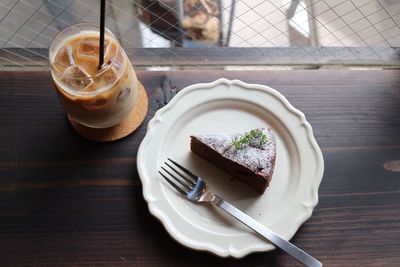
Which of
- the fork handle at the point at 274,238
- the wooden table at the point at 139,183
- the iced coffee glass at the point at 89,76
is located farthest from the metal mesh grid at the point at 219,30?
the fork handle at the point at 274,238

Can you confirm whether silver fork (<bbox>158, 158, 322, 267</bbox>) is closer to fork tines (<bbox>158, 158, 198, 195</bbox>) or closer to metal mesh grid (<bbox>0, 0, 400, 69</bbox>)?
fork tines (<bbox>158, 158, 198, 195</bbox>)

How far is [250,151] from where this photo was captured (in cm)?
90

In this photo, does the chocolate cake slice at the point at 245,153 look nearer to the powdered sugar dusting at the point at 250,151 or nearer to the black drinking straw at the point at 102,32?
the powdered sugar dusting at the point at 250,151

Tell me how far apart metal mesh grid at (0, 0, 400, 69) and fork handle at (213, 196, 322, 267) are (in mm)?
447

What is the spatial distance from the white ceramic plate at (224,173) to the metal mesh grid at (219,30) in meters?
0.19

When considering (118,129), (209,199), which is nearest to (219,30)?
(118,129)

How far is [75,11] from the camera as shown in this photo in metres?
1.24

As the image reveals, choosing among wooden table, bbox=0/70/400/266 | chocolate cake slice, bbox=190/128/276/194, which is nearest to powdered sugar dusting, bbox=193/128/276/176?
chocolate cake slice, bbox=190/128/276/194

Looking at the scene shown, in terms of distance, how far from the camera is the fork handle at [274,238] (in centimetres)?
82

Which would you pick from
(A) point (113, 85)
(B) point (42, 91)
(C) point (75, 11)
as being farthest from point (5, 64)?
(A) point (113, 85)

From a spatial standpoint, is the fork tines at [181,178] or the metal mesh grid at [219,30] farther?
the metal mesh grid at [219,30]

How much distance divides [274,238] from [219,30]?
0.73 meters

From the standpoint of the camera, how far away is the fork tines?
89cm

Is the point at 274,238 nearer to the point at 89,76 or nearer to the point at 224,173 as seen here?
the point at 224,173
